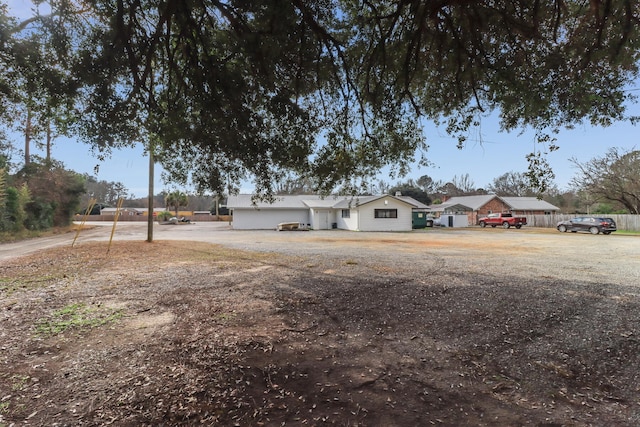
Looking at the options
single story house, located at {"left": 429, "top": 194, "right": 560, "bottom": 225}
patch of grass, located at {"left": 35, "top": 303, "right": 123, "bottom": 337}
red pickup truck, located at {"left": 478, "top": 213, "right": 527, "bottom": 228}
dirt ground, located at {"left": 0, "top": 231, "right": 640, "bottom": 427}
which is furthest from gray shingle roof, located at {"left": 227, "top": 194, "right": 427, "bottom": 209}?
patch of grass, located at {"left": 35, "top": 303, "right": 123, "bottom": 337}

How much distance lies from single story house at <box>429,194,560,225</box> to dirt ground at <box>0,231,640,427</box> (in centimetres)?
3702

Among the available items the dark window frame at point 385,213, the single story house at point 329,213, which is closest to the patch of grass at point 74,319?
the single story house at point 329,213

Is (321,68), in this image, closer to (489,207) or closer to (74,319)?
(74,319)

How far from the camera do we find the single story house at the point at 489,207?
41.7 m

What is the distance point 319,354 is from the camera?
3.47 meters

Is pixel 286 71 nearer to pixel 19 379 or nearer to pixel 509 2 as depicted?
pixel 509 2

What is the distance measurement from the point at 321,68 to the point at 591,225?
27.7 m

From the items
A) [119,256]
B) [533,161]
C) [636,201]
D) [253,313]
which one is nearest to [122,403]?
[253,313]

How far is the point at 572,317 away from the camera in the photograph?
183 inches

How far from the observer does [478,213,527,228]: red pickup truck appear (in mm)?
32969

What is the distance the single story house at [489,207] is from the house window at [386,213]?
1306 cm

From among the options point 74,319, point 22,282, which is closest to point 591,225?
point 74,319

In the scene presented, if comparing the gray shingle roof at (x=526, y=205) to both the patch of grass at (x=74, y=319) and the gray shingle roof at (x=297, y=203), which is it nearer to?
the gray shingle roof at (x=297, y=203)

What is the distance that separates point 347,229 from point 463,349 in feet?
87.8
